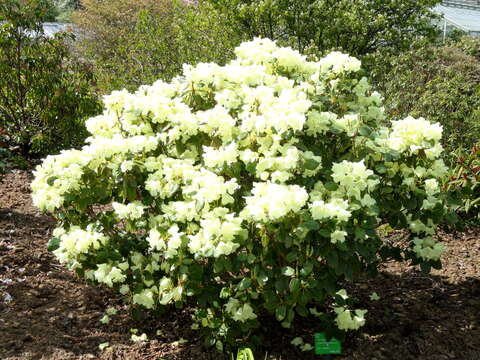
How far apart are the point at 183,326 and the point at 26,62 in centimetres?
376

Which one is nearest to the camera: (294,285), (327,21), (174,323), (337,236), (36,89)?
(337,236)

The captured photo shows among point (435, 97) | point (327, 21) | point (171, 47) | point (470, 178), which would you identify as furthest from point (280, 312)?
point (171, 47)

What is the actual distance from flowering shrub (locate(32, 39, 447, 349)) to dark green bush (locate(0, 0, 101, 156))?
9.89 ft

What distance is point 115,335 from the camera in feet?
10.4

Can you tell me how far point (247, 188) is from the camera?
279 cm

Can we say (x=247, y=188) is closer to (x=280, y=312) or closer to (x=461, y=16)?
(x=280, y=312)

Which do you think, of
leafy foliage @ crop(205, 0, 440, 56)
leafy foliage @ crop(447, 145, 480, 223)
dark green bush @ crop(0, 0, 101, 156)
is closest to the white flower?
leafy foliage @ crop(447, 145, 480, 223)

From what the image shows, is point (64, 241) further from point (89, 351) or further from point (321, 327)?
point (321, 327)

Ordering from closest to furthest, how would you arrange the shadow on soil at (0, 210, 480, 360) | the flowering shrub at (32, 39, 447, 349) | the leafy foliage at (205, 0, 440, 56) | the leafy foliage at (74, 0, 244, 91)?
1. the flowering shrub at (32, 39, 447, 349)
2. the shadow on soil at (0, 210, 480, 360)
3. the leafy foliage at (205, 0, 440, 56)
4. the leafy foliage at (74, 0, 244, 91)

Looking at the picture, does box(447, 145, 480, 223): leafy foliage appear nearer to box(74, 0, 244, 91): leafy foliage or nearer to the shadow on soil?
the shadow on soil

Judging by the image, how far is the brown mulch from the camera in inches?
118

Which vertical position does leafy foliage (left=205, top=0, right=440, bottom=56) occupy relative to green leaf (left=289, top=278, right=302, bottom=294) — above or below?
above

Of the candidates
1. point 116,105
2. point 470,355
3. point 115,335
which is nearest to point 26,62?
point 116,105

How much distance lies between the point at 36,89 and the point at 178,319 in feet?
11.2
